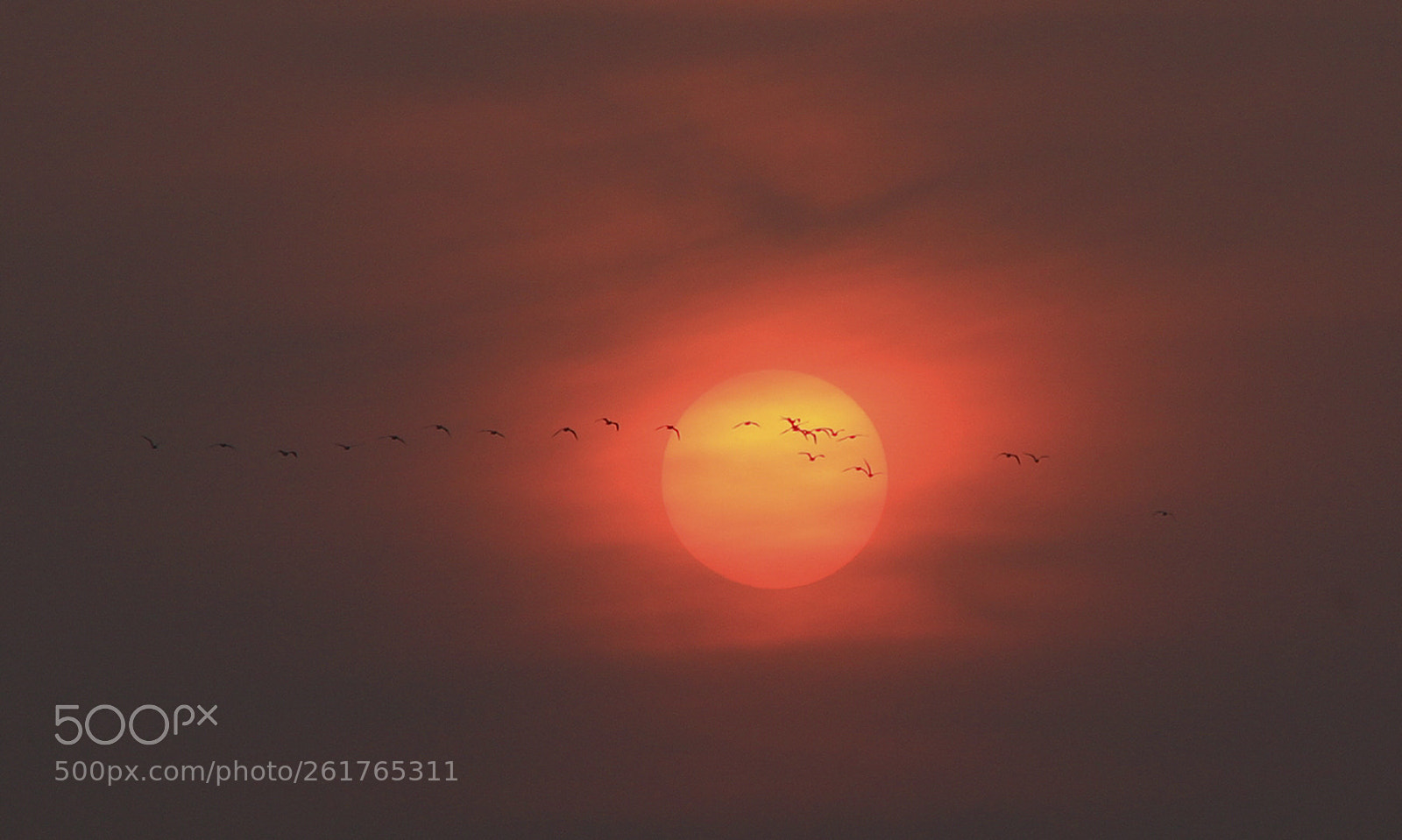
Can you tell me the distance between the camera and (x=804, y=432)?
258 feet

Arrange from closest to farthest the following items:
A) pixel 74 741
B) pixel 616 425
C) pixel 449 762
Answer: pixel 616 425, pixel 449 762, pixel 74 741

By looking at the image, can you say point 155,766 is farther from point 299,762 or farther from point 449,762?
point 449,762

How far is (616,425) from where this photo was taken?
77.7 meters

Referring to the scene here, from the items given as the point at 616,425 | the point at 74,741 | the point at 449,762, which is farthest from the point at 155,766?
the point at 616,425

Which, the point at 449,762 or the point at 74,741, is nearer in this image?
the point at 449,762

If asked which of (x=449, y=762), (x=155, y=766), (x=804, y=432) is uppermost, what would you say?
(x=155, y=766)

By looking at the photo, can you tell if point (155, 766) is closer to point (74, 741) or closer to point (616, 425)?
point (74, 741)

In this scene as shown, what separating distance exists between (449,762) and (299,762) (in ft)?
49.5

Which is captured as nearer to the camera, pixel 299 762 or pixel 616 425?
pixel 616 425

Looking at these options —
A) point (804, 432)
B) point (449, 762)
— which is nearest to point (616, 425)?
point (804, 432)

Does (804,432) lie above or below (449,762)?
below

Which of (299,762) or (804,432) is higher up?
(299,762)

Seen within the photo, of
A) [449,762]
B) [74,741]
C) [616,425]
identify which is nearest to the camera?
[616,425]

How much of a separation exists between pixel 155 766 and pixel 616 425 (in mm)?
100676
